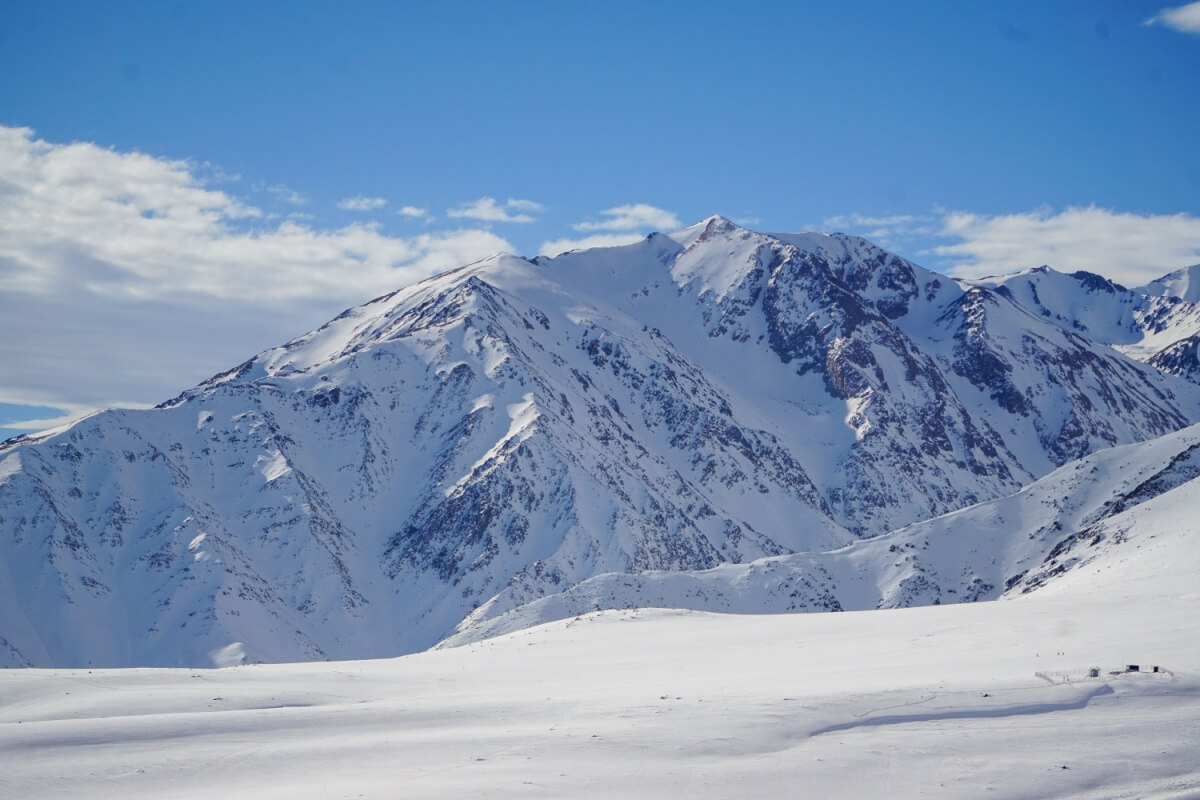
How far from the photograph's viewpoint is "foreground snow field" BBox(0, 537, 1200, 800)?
810 inches

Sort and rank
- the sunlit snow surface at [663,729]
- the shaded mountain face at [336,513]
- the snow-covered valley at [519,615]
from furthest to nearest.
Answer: the shaded mountain face at [336,513], the snow-covered valley at [519,615], the sunlit snow surface at [663,729]

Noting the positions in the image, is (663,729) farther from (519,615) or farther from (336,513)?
(336,513)

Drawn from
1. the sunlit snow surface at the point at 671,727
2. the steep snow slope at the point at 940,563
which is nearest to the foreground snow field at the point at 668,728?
the sunlit snow surface at the point at 671,727

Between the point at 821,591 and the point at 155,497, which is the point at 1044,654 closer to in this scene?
the point at 821,591

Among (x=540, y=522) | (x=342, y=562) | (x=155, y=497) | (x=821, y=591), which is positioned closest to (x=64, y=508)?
(x=155, y=497)

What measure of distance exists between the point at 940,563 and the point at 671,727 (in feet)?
316

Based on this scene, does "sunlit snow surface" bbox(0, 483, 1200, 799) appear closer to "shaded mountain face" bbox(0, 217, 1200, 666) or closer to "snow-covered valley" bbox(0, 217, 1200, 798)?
"snow-covered valley" bbox(0, 217, 1200, 798)

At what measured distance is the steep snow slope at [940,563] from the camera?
103688 mm

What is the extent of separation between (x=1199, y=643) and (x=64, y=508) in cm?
14727

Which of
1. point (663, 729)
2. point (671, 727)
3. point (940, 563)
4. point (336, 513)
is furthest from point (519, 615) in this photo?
point (663, 729)

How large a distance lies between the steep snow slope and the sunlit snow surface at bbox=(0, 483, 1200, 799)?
64.8 meters

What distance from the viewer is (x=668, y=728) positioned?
77.5 ft

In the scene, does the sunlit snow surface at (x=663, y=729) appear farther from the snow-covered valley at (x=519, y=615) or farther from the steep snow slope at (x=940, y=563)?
the steep snow slope at (x=940, y=563)

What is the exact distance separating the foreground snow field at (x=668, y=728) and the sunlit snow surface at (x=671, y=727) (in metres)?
0.06
